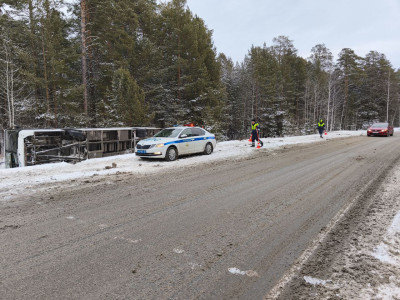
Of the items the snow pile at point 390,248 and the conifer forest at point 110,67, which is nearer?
the snow pile at point 390,248

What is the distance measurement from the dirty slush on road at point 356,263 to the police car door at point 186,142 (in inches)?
Answer: 318

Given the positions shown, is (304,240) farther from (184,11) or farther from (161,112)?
(184,11)

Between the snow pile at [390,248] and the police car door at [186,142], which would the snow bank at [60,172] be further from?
the snow pile at [390,248]

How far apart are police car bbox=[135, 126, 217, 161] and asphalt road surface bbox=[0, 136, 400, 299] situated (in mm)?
3948

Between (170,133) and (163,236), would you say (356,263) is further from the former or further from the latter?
(170,133)

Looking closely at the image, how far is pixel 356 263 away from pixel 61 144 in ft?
44.8

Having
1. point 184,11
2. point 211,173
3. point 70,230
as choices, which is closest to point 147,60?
point 184,11

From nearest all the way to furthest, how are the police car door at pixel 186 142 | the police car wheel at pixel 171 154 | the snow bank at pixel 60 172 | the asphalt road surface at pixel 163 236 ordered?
the asphalt road surface at pixel 163 236
the snow bank at pixel 60 172
the police car wheel at pixel 171 154
the police car door at pixel 186 142

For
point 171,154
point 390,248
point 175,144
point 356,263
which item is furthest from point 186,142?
point 356,263

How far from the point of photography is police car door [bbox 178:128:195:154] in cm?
1146

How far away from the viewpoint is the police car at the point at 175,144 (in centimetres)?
1064

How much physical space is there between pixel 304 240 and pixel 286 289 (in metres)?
1.20

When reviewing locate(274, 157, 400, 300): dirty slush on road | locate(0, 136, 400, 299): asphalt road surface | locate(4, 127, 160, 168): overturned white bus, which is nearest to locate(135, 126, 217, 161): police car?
locate(4, 127, 160, 168): overturned white bus

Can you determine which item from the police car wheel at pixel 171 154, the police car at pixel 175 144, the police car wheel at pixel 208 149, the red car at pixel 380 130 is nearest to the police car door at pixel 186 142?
the police car at pixel 175 144
